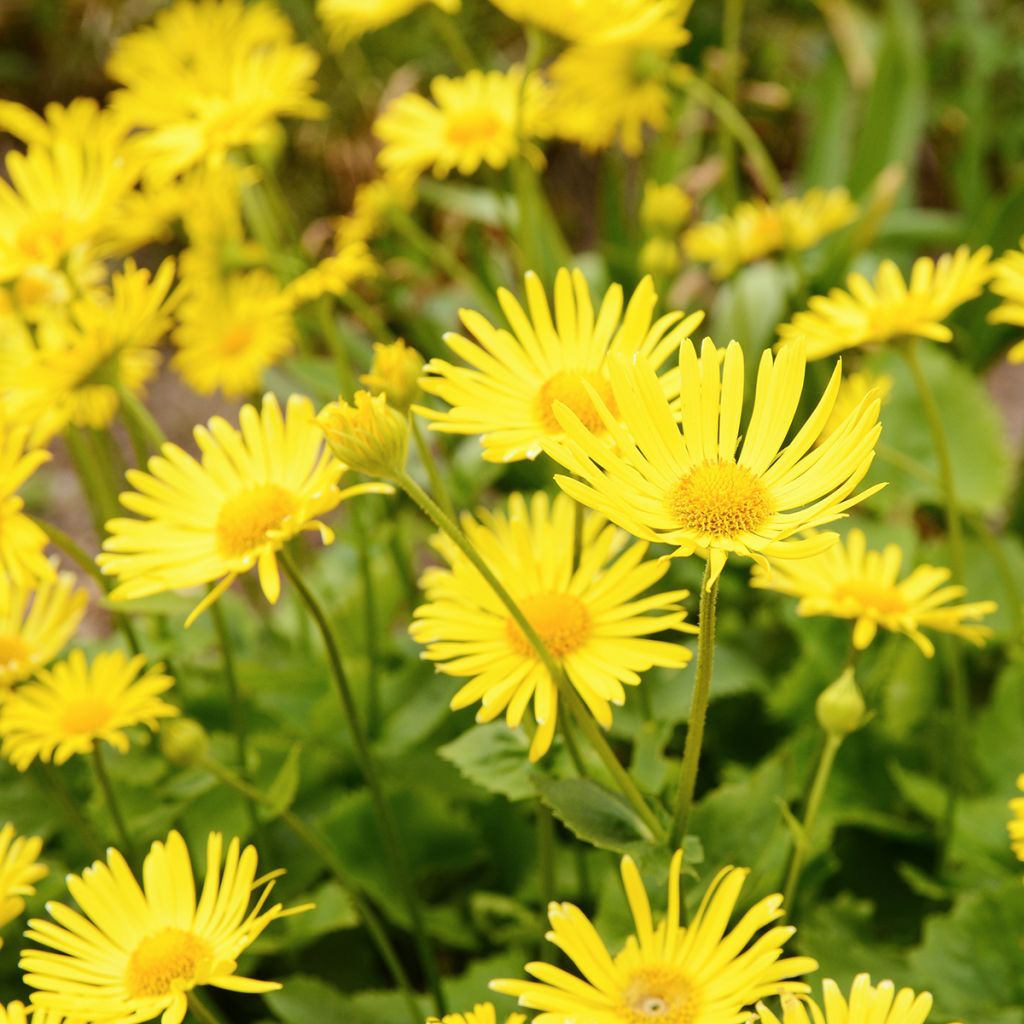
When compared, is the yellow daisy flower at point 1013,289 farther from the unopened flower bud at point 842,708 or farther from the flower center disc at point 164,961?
the flower center disc at point 164,961

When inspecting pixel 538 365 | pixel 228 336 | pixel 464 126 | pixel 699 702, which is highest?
pixel 464 126

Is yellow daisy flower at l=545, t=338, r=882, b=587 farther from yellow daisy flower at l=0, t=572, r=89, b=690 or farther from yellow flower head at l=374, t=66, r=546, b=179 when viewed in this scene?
yellow flower head at l=374, t=66, r=546, b=179

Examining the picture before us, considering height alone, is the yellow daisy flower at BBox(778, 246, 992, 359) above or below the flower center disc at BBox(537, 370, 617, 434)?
above

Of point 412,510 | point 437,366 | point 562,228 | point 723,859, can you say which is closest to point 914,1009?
point 723,859

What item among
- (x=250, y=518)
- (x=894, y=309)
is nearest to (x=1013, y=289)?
(x=894, y=309)

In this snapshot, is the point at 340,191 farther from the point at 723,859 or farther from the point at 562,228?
the point at 723,859

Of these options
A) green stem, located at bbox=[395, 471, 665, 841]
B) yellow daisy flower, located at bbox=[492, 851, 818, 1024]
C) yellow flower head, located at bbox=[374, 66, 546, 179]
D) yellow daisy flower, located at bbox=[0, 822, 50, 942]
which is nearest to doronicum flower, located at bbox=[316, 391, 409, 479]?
green stem, located at bbox=[395, 471, 665, 841]

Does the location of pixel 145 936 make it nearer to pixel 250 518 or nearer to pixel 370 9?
pixel 250 518
